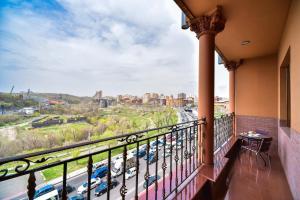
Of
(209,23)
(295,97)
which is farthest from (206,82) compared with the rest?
(295,97)

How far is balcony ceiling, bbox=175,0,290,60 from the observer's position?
2.26 metres

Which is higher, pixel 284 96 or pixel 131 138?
pixel 284 96

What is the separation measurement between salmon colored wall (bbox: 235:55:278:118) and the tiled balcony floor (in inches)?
66.4

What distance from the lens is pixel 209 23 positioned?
248 centimetres

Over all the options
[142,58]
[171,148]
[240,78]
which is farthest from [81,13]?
[171,148]

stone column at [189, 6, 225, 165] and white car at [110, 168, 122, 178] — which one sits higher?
stone column at [189, 6, 225, 165]

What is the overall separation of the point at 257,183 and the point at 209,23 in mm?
2659

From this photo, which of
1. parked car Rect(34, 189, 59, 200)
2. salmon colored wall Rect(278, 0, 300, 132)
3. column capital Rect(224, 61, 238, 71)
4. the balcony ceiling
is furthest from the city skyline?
salmon colored wall Rect(278, 0, 300, 132)

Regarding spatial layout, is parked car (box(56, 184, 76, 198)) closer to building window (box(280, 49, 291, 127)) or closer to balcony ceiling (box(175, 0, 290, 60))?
balcony ceiling (box(175, 0, 290, 60))

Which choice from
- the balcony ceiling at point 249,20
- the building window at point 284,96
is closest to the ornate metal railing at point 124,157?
the balcony ceiling at point 249,20

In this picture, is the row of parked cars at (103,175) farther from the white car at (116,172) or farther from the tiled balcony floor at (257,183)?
the tiled balcony floor at (257,183)

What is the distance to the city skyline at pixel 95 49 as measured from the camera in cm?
320

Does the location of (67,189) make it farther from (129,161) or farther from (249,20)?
(249,20)

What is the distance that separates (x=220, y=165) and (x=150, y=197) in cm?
148
